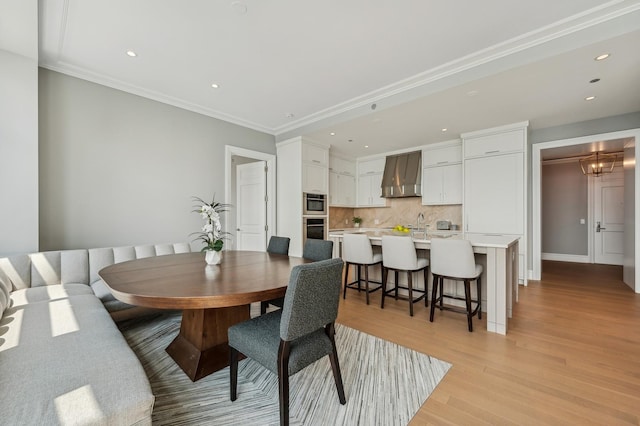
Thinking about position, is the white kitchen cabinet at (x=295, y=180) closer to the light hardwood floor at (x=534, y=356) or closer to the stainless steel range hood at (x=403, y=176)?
the stainless steel range hood at (x=403, y=176)

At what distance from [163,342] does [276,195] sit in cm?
316

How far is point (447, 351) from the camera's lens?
2.12 meters

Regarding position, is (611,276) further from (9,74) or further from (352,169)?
(9,74)

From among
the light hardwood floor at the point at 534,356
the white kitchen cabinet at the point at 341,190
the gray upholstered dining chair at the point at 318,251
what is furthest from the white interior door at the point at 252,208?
the gray upholstered dining chair at the point at 318,251

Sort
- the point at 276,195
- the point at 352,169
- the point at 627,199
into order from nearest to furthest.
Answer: the point at 627,199 → the point at 276,195 → the point at 352,169

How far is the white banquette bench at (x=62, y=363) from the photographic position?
2.90 feet

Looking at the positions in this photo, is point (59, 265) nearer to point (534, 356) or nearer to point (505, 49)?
point (534, 356)

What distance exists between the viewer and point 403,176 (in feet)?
18.1

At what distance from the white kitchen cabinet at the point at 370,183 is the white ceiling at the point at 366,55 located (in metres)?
2.29

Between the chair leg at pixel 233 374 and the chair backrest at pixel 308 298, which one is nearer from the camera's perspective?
the chair backrest at pixel 308 298

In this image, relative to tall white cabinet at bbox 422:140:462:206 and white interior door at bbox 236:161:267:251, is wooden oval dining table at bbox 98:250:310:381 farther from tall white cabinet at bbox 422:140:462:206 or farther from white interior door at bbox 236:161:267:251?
tall white cabinet at bbox 422:140:462:206

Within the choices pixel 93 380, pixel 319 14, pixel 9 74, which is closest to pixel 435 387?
pixel 93 380

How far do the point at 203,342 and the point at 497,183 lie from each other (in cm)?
453

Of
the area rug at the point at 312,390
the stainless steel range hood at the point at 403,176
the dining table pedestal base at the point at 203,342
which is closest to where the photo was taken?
the area rug at the point at 312,390
